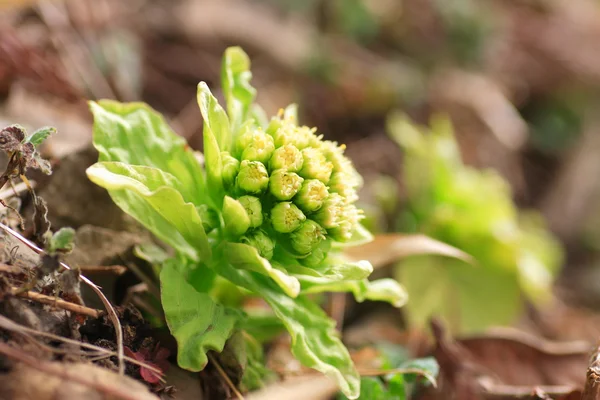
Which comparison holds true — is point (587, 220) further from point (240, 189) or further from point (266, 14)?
point (240, 189)

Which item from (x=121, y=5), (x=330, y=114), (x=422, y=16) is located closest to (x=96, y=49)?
(x=121, y=5)

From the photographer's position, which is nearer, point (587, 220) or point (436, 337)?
point (436, 337)

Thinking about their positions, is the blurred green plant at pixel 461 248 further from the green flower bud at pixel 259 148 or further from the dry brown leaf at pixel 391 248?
the green flower bud at pixel 259 148

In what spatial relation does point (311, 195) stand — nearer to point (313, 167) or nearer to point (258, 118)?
point (313, 167)

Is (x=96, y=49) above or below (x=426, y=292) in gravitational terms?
above

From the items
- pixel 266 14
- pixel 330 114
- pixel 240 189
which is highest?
pixel 266 14

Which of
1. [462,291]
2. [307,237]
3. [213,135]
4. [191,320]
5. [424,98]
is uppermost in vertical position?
[424,98]

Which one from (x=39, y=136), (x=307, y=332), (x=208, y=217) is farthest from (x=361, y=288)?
(x=39, y=136)
